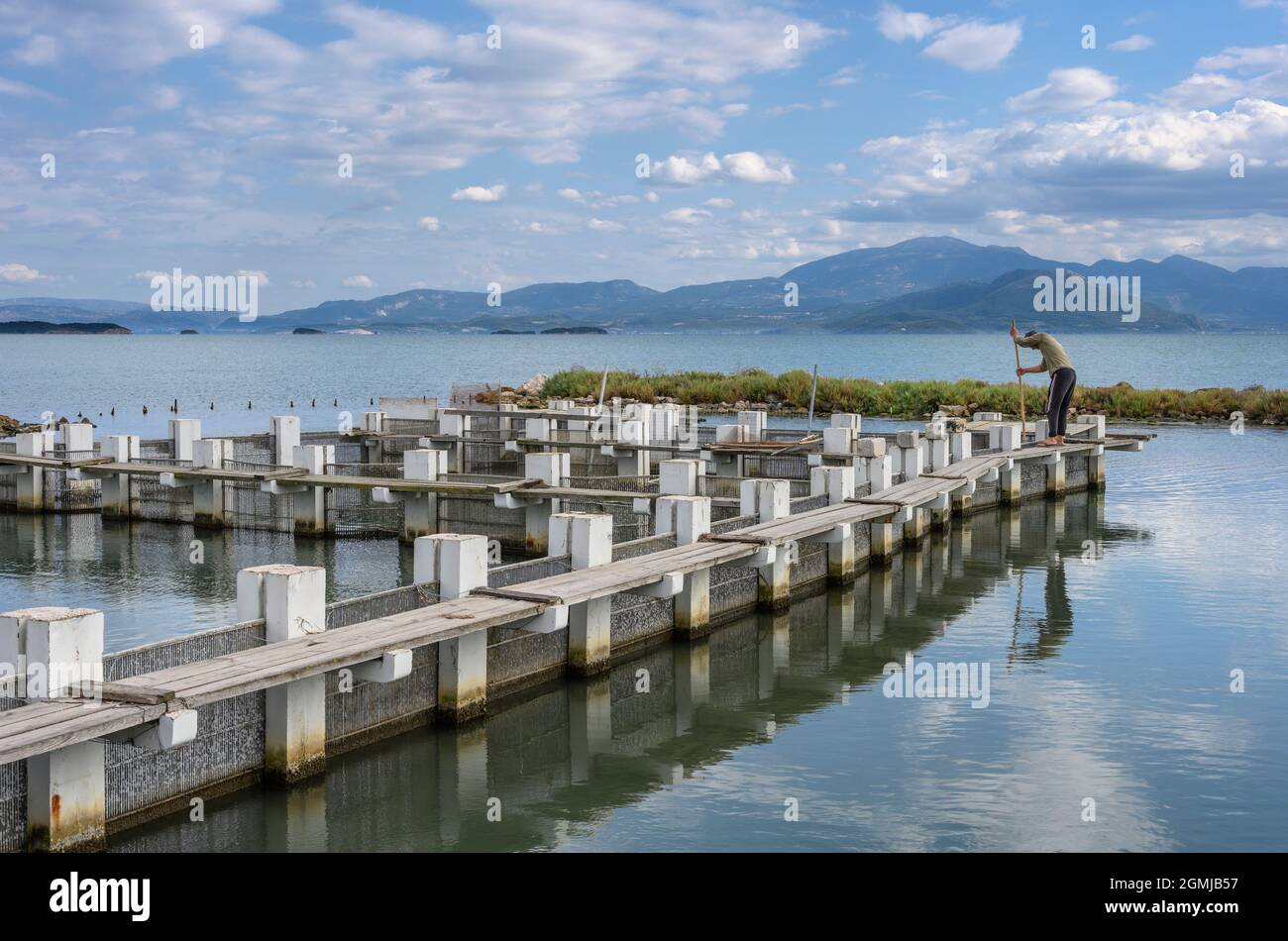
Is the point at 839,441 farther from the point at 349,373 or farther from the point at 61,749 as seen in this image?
the point at 349,373

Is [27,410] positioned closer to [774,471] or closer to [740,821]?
[774,471]

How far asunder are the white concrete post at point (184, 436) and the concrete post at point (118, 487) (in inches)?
32.7

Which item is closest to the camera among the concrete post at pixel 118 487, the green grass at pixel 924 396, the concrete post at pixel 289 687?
the concrete post at pixel 289 687

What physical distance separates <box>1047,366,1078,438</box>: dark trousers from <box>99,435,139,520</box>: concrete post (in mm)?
18211

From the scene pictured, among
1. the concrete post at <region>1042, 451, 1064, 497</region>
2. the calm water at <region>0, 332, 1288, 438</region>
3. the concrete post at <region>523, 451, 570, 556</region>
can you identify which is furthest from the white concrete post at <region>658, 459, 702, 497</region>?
the calm water at <region>0, 332, 1288, 438</region>

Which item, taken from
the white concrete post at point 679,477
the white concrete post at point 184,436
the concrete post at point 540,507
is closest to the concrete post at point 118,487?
the white concrete post at point 184,436

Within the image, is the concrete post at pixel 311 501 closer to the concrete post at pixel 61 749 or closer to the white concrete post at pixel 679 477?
the white concrete post at pixel 679 477

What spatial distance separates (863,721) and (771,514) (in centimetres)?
530

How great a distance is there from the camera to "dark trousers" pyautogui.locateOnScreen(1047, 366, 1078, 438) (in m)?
26.1

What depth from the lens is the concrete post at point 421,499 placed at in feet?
80.1

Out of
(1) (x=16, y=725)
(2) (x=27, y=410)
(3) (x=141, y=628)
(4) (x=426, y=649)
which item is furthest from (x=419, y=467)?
(2) (x=27, y=410)

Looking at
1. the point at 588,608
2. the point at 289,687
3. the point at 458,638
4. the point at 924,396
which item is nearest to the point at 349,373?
the point at 924,396

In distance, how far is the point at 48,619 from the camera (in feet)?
30.3
